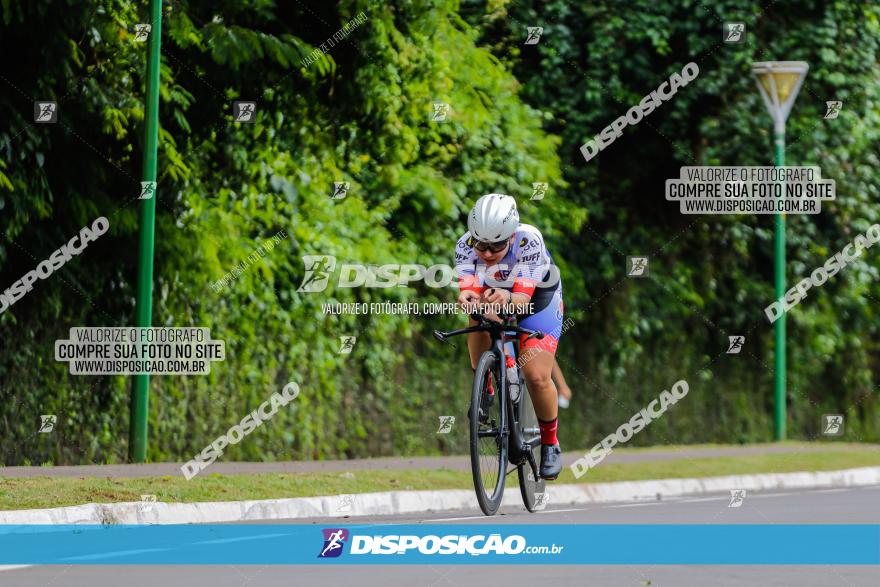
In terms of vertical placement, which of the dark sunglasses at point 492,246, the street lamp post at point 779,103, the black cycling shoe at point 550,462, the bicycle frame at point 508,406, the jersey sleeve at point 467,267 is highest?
the street lamp post at point 779,103

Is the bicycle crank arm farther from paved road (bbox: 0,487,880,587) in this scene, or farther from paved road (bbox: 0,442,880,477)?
paved road (bbox: 0,442,880,477)

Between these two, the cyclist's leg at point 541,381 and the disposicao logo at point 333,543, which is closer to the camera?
the disposicao logo at point 333,543

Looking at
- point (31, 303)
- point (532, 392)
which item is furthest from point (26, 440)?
point (532, 392)

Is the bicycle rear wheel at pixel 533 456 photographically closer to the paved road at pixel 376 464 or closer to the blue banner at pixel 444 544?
the blue banner at pixel 444 544

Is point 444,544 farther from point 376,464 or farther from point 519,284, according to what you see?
point 376,464

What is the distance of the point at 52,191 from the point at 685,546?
790 cm

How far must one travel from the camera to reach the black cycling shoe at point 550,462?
12.1 meters

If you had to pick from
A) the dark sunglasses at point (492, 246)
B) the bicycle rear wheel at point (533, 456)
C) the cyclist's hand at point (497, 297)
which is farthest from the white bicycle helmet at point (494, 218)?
the bicycle rear wheel at point (533, 456)

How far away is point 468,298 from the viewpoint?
11.4 metres

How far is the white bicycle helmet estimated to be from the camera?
1115cm

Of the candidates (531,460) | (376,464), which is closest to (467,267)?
(531,460)

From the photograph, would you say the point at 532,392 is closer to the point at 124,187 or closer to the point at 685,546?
the point at 685,546

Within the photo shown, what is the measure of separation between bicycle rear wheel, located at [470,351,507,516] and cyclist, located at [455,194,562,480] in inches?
3.6

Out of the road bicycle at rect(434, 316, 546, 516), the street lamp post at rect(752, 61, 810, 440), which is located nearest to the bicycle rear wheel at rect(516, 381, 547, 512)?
the road bicycle at rect(434, 316, 546, 516)
